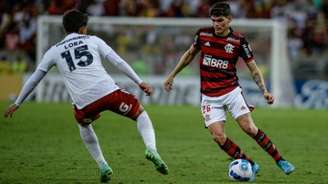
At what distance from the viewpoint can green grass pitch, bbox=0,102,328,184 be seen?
11.6 metres

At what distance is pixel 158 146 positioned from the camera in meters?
16.1

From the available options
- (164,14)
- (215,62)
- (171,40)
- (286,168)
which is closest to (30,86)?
(215,62)

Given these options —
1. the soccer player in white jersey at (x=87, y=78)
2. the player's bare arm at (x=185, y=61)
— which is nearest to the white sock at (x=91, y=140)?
the soccer player in white jersey at (x=87, y=78)

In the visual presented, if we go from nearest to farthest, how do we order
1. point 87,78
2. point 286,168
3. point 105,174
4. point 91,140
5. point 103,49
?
point 87,78 → point 103,49 → point 105,174 → point 91,140 → point 286,168

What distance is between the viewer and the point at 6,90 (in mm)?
29250

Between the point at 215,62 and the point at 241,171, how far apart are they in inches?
59.3

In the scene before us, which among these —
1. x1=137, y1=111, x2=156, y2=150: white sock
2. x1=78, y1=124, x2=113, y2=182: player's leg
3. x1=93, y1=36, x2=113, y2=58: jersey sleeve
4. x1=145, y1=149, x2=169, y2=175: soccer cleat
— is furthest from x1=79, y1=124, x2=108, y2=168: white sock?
x1=93, y1=36, x2=113, y2=58: jersey sleeve

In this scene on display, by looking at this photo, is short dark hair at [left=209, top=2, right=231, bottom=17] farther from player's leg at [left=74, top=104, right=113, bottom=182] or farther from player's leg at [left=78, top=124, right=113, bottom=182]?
player's leg at [left=78, top=124, right=113, bottom=182]

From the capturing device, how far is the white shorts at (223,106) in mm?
11477

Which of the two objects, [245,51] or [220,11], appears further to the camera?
[245,51]

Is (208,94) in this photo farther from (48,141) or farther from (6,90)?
(6,90)

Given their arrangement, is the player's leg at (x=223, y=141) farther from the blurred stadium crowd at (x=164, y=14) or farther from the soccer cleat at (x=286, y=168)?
the blurred stadium crowd at (x=164, y=14)

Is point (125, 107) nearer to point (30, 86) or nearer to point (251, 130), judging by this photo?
point (30, 86)

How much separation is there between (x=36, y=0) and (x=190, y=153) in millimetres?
19520
